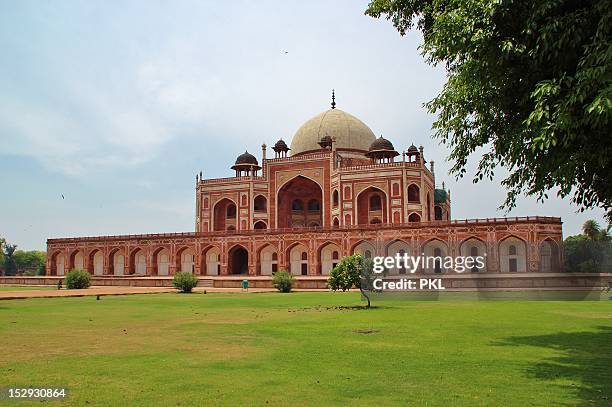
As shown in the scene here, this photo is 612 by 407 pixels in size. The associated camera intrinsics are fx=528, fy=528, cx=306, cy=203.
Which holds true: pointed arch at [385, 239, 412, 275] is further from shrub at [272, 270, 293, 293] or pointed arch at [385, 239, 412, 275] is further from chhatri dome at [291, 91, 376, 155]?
chhatri dome at [291, 91, 376, 155]

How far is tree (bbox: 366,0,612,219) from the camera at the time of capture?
18.8ft

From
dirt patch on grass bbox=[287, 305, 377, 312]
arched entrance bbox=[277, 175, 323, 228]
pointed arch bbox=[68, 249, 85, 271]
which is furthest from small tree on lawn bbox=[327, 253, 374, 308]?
pointed arch bbox=[68, 249, 85, 271]

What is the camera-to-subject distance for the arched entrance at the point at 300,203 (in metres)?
47.6

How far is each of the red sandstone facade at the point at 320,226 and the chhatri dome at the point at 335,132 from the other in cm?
12

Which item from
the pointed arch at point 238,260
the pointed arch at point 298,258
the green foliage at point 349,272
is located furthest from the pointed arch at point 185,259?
the green foliage at point 349,272

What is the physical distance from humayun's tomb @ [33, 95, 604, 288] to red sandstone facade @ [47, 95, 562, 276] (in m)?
0.08

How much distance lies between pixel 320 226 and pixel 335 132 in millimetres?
11520

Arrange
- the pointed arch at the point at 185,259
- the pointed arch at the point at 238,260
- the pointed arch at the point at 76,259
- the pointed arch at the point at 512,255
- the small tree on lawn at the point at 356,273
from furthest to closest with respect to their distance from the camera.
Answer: the pointed arch at the point at 76,259 < the pointed arch at the point at 185,259 < the pointed arch at the point at 238,260 < the pointed arch at the point at 512,255 < the small tree on lawn at the point at 356,273

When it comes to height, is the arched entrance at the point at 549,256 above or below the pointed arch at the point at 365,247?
below

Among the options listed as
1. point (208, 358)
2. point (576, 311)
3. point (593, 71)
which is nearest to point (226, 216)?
point (576, 311)

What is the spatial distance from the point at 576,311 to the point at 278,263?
27.5 metres

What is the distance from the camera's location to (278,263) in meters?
40.8

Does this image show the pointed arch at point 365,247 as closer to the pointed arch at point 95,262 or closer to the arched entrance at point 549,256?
the arched entrance at point 549,256

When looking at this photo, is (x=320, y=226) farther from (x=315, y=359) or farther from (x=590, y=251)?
(x=315, y=359)
